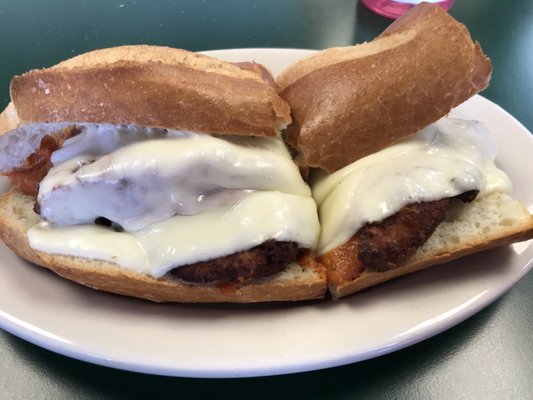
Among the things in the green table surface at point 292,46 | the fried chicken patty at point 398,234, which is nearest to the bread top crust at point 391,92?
the fried chicken patty at point 398,234

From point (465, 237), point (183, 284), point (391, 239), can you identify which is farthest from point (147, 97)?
point (465, 237)

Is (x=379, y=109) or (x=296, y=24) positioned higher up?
(x=379, y=109)

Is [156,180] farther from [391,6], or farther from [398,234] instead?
[391,6]

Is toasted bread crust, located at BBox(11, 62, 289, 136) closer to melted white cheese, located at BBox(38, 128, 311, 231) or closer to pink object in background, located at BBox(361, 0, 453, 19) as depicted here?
melted white cheese, located at BBox(38, 128, 311, 231)

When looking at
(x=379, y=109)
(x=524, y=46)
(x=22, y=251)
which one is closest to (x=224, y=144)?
(x=379, y=109)

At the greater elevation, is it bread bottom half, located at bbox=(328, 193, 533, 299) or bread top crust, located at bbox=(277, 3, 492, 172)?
bread top crust, located at bbox=(277, 3, 492, 172)

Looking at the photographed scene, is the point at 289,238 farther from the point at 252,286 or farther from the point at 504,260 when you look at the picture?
the point at 504,260

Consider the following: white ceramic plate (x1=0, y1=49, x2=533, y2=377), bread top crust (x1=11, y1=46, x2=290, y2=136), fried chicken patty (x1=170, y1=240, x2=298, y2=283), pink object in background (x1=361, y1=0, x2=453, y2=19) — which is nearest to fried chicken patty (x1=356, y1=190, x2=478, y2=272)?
white ceramic plate (x1=0, y1=49, x2=533, y2=377)
